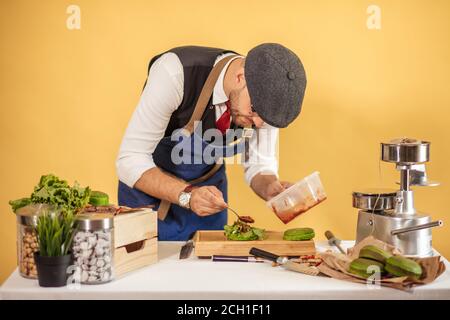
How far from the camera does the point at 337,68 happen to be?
12.2 feet

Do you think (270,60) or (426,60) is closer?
(270,60)

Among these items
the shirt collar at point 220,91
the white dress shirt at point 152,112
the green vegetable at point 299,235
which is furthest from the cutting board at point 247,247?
the shirt collar at point 220,91

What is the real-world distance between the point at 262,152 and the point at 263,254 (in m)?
1.10

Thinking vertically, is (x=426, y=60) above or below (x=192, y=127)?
above

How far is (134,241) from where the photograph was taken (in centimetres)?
237

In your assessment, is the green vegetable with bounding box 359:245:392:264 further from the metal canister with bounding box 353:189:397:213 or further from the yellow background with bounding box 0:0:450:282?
the yellow background with bounding box 0:0:450:282

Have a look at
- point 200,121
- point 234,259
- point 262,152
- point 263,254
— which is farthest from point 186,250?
point 262,152

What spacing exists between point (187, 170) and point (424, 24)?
4.96 ft

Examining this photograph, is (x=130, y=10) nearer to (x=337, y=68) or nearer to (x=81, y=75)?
(x=81, y=75)

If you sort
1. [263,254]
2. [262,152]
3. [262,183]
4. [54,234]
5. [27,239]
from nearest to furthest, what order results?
[54,234] < [27,239] < [263,254] < [262,183] < [262,152]

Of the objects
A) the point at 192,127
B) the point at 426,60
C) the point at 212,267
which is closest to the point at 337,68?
the point at 426,60

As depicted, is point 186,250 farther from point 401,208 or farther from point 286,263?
point 401,208
